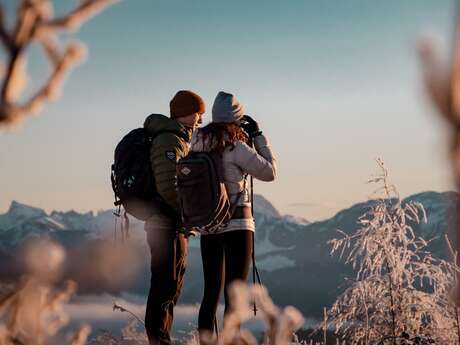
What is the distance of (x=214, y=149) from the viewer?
14.2 ft

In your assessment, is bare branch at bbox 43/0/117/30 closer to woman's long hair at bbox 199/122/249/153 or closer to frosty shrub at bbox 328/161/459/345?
woman's long hair at bbox 199/122/249/153

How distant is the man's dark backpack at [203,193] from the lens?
4262 millimetres

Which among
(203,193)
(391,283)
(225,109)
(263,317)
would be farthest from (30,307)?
(391,283)

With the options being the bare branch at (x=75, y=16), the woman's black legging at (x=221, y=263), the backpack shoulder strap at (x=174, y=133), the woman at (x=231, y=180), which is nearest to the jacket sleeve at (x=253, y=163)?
the woman at (x=231, y=180)

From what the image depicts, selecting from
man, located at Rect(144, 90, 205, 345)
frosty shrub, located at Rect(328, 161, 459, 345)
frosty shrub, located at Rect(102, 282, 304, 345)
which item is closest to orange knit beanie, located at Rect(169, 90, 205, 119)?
man, located at Rect(144, 90, 205, 345)

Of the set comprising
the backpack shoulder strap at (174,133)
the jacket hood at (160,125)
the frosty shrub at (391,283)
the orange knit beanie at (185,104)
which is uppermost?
the orange knit beanie at (185,104)

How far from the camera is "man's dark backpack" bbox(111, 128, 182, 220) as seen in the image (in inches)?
178

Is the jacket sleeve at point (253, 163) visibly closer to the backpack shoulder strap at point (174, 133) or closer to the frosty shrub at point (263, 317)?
the backpack shoulder strap at point (174, 133)

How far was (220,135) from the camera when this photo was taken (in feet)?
14.1

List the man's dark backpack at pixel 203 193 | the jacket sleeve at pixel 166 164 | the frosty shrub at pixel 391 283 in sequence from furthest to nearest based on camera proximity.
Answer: the frosty shrub at pixel 391 283, the jacket sleeve at pixel 166 164, the man's dark backpack at pixel 203 193

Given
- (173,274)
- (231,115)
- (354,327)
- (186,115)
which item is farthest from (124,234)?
(354,327)

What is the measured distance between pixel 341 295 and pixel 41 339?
5295mm

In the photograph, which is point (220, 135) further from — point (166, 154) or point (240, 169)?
point (166, 154)

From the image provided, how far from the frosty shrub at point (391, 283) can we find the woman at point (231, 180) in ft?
7.20
